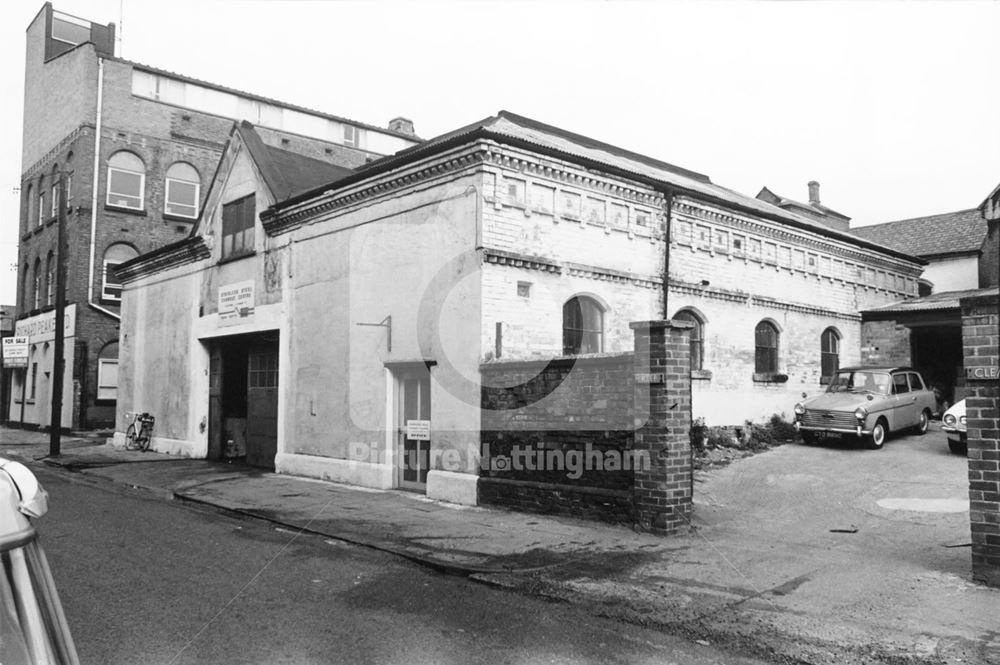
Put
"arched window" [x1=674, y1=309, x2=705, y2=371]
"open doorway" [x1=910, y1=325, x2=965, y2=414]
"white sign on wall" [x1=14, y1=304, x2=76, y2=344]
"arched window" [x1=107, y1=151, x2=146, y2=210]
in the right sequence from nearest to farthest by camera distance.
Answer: "arched window" [x1=674, y1=309, x2=705, y2=371], "open doorway" [x1=910, y1=325, x2=965, y2=414], "white sign on wall" [x1=14, y1=304, x2=76, y2=344], "arched window" [x1=107, y1=151, x2=146, y2=210]

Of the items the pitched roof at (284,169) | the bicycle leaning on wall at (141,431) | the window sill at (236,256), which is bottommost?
the bicycle leaning on wall at (141,431)

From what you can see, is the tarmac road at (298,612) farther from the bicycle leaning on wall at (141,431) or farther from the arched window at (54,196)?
the arched window at (54,196)

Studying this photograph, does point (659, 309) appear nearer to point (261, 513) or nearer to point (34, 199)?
point (261, 513)

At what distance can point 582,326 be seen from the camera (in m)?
13.5

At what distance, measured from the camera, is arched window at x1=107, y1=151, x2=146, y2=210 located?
2864 cm

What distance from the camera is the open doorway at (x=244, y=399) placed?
668 inches

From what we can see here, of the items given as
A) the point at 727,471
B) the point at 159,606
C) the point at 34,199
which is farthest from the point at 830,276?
the point at 34,199

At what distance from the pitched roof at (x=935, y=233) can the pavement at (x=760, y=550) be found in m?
18.1

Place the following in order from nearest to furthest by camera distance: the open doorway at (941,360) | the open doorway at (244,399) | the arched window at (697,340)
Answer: the arched window at (697,340) → the open doorway at (244,399) → the open doorway at (941,360)

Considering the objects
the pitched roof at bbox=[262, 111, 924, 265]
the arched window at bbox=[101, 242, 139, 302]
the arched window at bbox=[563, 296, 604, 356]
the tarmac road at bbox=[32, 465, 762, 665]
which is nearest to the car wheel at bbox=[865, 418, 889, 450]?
the pitched roof at bbox=[262, 111, 924, 265]

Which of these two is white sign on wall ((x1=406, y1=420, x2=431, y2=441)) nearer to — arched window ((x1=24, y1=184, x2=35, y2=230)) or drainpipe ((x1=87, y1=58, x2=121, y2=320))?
drainpipe ((x1=87, y1=58, x2=121, y2=320))

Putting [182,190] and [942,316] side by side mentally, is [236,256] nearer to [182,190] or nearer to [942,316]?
[182,190]

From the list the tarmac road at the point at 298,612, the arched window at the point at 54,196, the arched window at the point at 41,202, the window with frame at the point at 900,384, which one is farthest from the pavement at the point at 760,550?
the arched window at the point at 41,202

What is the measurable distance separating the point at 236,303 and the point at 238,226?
76.1 inches
